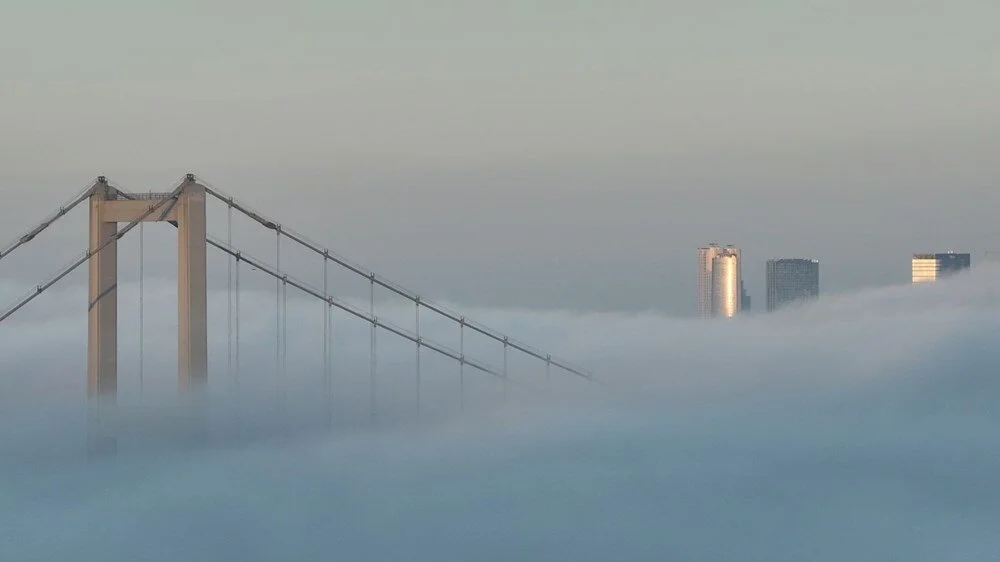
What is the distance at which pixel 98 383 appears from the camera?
66812mm

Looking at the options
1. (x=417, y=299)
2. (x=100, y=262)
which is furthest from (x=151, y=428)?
(x=417, y=299)

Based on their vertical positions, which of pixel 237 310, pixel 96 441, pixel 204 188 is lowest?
pixel 96 441

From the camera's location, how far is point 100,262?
2596 inches

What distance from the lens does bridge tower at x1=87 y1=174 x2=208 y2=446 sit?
62.2m

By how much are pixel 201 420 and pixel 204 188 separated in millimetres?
10697

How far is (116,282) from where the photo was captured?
6681 centimetres

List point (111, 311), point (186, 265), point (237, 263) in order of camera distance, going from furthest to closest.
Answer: point (237, 263) < point (111, 311) < point (186, 265)

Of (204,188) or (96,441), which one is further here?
(96,441)

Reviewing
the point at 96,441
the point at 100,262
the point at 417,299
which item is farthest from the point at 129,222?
the point at 417,299

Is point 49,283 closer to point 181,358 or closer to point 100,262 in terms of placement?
point 100,262

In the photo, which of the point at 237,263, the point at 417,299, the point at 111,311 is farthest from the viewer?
the point at 417,299

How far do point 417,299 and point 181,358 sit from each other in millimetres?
20553

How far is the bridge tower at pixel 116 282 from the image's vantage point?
62.2 metres

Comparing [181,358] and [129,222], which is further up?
[129,222]
